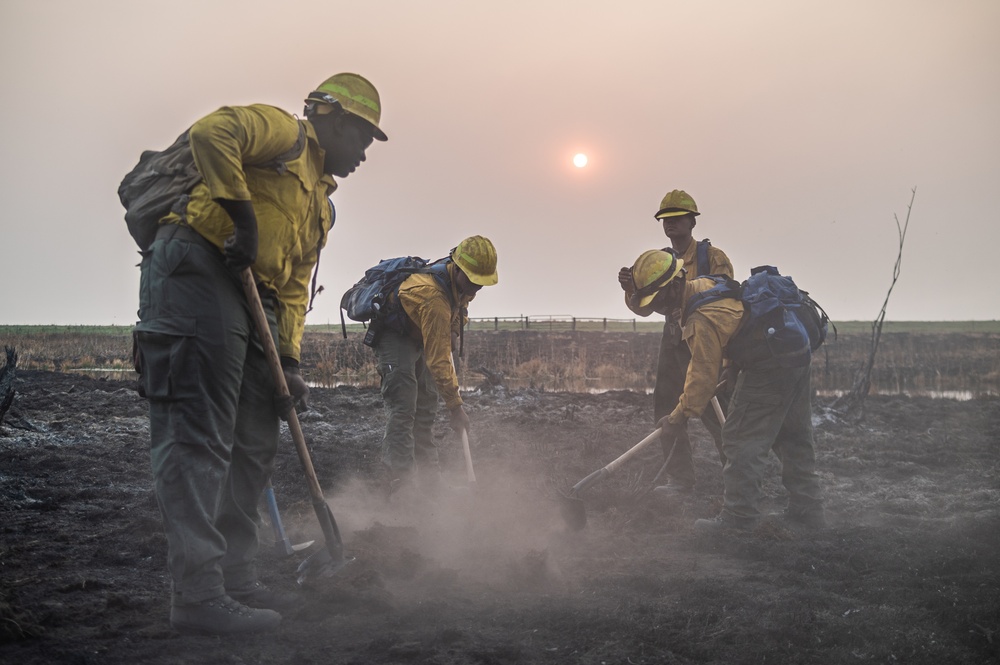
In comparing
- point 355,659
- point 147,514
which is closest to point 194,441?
point 355,659

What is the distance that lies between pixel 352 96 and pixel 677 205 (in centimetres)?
353

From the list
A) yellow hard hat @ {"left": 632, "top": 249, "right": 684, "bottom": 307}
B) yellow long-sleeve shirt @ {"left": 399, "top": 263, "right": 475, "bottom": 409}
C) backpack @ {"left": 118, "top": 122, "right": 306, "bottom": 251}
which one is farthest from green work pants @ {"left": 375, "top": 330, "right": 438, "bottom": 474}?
backpack @ {"left": 118, "top": 122, "right": 306, "bottom": 251}

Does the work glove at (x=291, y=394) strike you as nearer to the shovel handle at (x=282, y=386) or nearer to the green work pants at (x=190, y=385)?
the shovel handle at (x=282, y=386)

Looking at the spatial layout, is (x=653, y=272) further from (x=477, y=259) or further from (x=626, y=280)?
(x=477, y=259)

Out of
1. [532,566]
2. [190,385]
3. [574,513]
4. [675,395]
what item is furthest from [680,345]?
[190,385]

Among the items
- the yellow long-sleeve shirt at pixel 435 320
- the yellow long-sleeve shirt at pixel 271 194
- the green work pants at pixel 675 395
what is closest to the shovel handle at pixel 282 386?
the yellow long-sleeve shirt at pixel 271 194

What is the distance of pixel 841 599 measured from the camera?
146 inches

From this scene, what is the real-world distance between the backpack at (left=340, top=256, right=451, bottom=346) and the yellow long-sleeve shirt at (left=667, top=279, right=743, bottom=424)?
1.75 meters

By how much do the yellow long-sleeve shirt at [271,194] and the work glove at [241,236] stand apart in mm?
43

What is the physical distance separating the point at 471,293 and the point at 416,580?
7.73 feet

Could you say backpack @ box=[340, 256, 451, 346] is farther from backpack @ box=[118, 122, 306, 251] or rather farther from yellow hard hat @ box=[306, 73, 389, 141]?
backpack @ box=[118, 122, 306, 251]

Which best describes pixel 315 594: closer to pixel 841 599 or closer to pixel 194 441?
pixel 194 441

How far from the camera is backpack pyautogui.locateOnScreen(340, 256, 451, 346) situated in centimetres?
565

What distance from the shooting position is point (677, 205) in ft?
20.8
